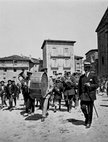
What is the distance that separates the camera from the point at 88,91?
611 centimetres

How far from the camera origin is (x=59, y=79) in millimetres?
10250

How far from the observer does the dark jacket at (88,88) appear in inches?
239

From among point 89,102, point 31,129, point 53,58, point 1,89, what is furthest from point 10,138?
point 53,58

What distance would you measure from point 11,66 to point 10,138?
51695 millimetres

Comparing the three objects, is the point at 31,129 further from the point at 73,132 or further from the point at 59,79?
the point at 59,79

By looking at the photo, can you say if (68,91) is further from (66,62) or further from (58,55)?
(66,62)

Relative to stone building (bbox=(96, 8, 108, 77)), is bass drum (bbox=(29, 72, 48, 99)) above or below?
below

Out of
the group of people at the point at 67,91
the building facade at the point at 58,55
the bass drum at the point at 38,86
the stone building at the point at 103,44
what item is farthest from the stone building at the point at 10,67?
the bass drum at the point at 38,86

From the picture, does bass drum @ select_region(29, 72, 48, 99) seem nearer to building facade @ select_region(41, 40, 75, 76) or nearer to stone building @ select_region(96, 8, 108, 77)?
stone building @ select_region(96, 8, 108, 77)

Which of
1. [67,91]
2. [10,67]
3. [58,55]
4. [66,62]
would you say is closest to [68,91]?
[67,91]

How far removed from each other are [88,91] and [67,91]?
3.10 meters

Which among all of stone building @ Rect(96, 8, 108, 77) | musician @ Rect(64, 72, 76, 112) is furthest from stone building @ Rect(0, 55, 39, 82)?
musician @ Rect(64, 72, 76, 112)

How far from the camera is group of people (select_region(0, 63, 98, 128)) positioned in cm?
616

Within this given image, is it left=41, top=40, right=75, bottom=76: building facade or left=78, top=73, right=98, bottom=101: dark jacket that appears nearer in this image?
left=78, top=73, right=98, bottom=101: dark jacket
